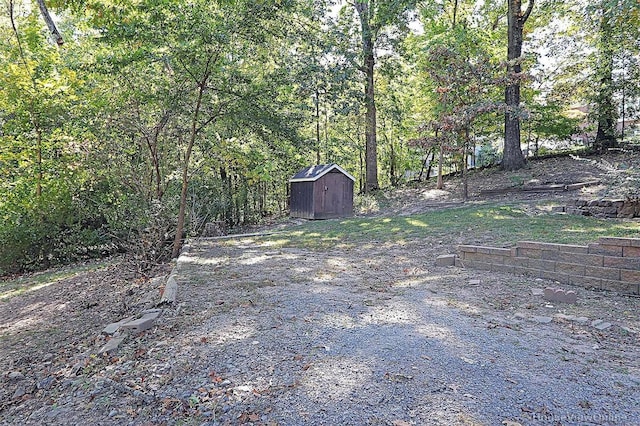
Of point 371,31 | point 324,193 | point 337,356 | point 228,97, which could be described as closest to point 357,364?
point 337,356

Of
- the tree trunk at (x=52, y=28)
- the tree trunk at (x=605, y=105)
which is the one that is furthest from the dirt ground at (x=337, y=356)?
the tree trunk at (x=605, y=105)

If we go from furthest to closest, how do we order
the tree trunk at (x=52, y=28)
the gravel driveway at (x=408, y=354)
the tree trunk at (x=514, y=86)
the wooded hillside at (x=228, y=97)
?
the tree trunk at (x=514, y=86) < the tree trunk at (x=52, y=28) < the wooded hillside at (x=228, y=97) < the gravel driveway at (x=408, y=354)

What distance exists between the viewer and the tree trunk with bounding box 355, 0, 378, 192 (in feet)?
43.3

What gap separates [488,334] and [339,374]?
1222 millimetres

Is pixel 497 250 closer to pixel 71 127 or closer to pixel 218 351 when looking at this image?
pixel 218 351

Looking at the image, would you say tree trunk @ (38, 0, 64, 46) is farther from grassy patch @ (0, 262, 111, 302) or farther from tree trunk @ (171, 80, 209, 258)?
tree trunk @ (171, 80, 209, 258)

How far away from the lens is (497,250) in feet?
15.3

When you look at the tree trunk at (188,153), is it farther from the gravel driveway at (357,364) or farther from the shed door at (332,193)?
the shed door at (332,193)

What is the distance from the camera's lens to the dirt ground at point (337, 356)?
6.46 feet

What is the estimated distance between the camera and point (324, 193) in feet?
43.3

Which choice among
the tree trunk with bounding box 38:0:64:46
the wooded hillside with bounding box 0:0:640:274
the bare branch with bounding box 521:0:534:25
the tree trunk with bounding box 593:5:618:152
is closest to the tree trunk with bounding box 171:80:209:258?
the wooded hillside with bounding box 0:0:640:274

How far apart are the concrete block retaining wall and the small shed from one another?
8.50 metres

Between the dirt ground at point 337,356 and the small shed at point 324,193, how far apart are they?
27.0 feet

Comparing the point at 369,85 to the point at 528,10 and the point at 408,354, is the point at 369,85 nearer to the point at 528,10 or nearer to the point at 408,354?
the point at 528,10
